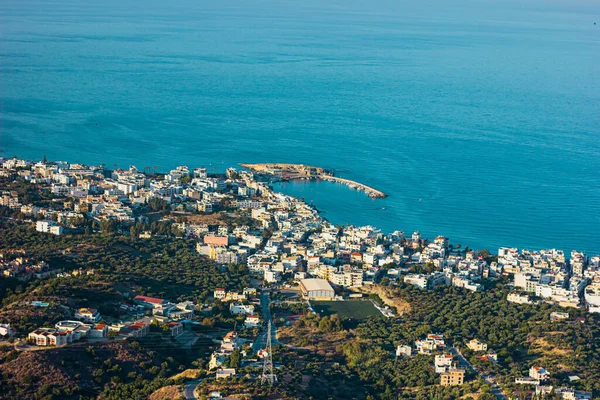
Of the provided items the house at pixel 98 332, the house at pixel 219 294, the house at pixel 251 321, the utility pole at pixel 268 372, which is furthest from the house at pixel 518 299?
the house at pixel 98 332

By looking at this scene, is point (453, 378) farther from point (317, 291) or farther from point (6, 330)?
point (6, 330)

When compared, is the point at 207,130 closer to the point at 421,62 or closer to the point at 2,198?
the point at 2,198

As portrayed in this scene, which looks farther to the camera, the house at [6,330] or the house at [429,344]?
the house at [429,344]

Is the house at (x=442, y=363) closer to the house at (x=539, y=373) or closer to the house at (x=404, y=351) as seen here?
the house at (x=404, y=351)

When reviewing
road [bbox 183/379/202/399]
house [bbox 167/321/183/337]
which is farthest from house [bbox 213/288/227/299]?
road [bbox 183/379/202/399]

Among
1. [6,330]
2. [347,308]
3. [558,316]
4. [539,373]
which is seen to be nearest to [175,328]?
[6,330]

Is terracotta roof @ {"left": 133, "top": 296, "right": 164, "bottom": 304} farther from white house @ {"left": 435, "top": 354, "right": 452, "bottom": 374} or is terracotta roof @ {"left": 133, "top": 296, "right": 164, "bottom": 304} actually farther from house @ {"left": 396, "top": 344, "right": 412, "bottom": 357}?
white house @ {"left": 435, "top": 354, "right": 452, "bottom": 374}
